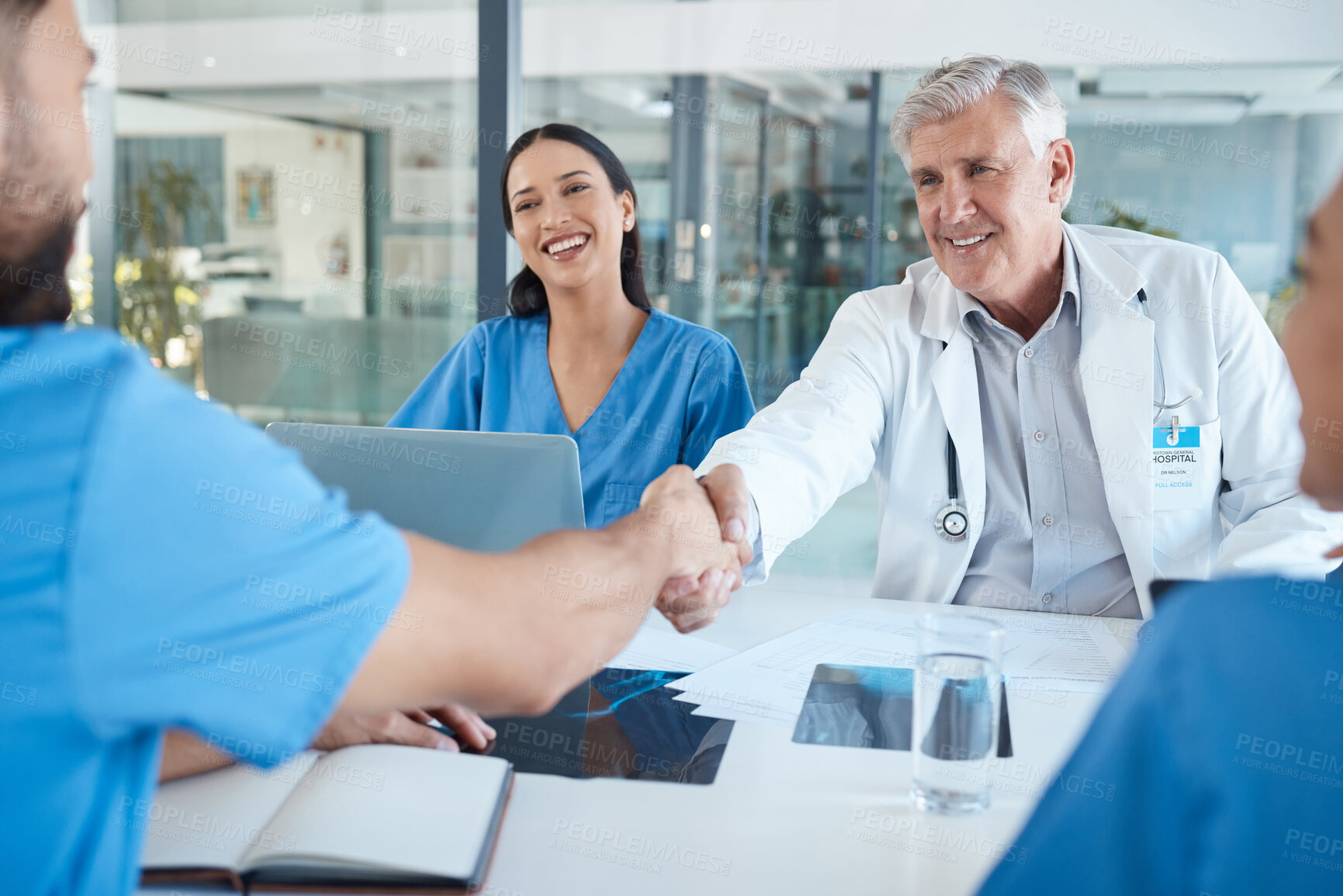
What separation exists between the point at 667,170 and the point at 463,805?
3628 millimetres

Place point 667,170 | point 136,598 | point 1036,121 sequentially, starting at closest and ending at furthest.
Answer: point 136,598 < point 1036,121 < point 667,170

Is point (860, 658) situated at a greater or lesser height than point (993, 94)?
lesser

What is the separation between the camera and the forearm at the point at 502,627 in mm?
681

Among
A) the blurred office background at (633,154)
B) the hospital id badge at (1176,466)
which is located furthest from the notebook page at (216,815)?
the blurred office background at (633,154)

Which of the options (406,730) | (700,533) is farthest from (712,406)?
(406,730)

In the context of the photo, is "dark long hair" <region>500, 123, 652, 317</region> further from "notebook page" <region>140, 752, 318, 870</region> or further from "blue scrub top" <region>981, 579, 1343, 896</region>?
"blue scrub top" <region>981, 579, 1343, 896</region>

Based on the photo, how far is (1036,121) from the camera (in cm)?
194

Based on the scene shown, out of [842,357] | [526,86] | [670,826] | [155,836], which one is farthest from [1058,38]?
[155,836]

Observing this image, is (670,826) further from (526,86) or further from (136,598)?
(526,86)

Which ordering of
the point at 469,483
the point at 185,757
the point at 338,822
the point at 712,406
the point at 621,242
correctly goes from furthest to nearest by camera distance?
the point at 621,242 → the point at 712,406 → the point at 469,483 → the point at 185,757 → the point at 338,822

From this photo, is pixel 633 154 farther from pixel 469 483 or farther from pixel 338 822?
pixel 338 822

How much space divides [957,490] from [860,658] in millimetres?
582

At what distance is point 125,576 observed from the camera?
1.80 ft

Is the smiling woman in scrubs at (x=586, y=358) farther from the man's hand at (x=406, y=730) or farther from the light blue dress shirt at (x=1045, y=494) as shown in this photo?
the man's hand at (x=406, y=730)
